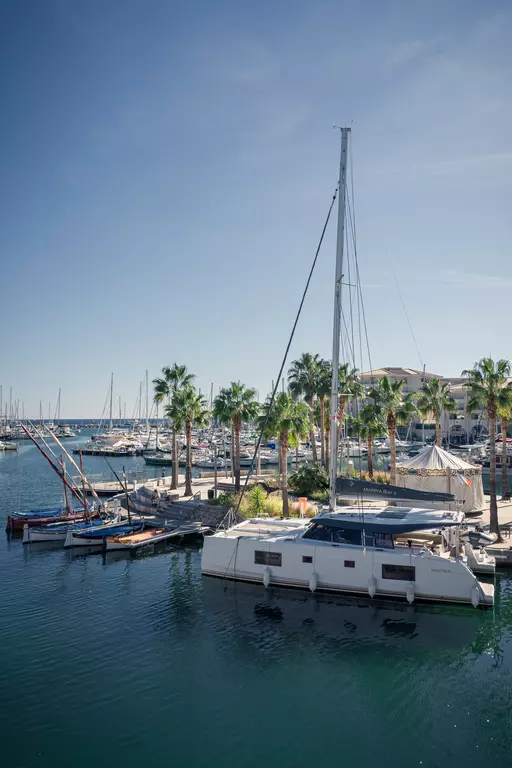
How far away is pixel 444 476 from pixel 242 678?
26743 mm

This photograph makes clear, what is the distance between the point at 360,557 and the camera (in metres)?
25.6

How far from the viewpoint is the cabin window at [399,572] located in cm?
2491

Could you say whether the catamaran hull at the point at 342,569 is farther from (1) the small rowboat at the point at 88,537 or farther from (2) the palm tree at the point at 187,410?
(2) the palm tree at the point at 187,410

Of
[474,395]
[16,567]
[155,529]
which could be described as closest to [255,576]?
[155,529]

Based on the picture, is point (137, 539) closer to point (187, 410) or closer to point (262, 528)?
point (262, 528)

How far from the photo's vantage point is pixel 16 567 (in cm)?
3131

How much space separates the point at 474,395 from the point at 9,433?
546ft

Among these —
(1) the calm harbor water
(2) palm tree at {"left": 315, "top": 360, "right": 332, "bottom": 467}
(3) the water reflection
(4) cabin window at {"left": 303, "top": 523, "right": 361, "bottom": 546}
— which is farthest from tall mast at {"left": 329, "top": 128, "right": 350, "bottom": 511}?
(2) palm tree at {"left": 315, "top": 360, "right": 332, "bottom": 467}

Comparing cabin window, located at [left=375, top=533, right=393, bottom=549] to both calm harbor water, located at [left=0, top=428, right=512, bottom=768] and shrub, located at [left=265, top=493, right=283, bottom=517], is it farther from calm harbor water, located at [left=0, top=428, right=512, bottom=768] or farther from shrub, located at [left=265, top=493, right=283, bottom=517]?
shrub, located at [left=265, top=493, right=283, bottom=517]

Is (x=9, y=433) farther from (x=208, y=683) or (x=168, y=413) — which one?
(x=208, y=683)

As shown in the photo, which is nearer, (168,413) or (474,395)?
(474,395)

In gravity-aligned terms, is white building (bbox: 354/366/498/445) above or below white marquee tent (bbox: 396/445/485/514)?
above


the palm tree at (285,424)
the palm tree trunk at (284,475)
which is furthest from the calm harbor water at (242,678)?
the palm tree at (285,424)

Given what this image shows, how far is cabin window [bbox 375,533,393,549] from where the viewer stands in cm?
2611
